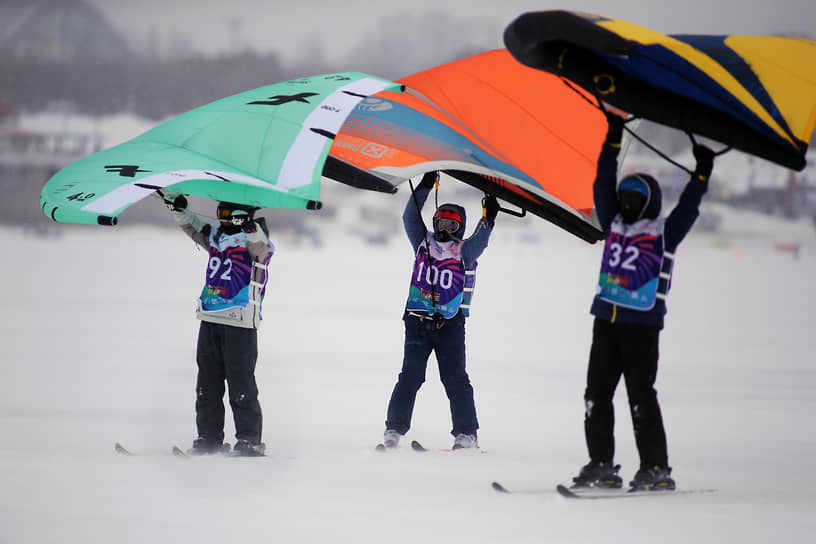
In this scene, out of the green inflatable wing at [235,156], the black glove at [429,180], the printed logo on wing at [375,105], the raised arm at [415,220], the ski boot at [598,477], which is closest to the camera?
the ski boot at [598,477]

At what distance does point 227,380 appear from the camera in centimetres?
466

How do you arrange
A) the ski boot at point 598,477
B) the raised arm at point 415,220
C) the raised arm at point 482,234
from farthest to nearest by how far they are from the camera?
the raised arm at point 415,220
the raised arm at point 482,234
the ski boot at point 598,477

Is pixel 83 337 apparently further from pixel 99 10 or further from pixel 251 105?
pixel 99 10

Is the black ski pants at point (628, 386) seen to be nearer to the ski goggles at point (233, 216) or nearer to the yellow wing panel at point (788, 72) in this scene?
the yellow wing panel at point (788, 72)

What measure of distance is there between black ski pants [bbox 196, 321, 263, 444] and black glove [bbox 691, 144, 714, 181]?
7.73 ft

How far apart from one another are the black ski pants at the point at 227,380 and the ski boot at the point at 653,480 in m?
1.98

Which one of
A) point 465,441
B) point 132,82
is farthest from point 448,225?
point 132,82

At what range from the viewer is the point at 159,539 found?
294cm

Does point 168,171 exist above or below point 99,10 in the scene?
below

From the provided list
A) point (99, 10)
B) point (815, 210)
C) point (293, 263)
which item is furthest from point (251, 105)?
point (99, 10)

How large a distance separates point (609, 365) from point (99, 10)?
54.6 meters

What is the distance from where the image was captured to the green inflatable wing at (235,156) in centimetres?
422

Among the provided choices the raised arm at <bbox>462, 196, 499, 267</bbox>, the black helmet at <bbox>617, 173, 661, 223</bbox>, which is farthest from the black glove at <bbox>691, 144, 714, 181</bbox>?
the raised arm at <bbox>462, 196, 499, 267</bbox>

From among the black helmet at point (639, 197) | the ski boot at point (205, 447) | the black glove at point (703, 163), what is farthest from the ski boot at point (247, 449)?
the black glove at point (703, 163)
